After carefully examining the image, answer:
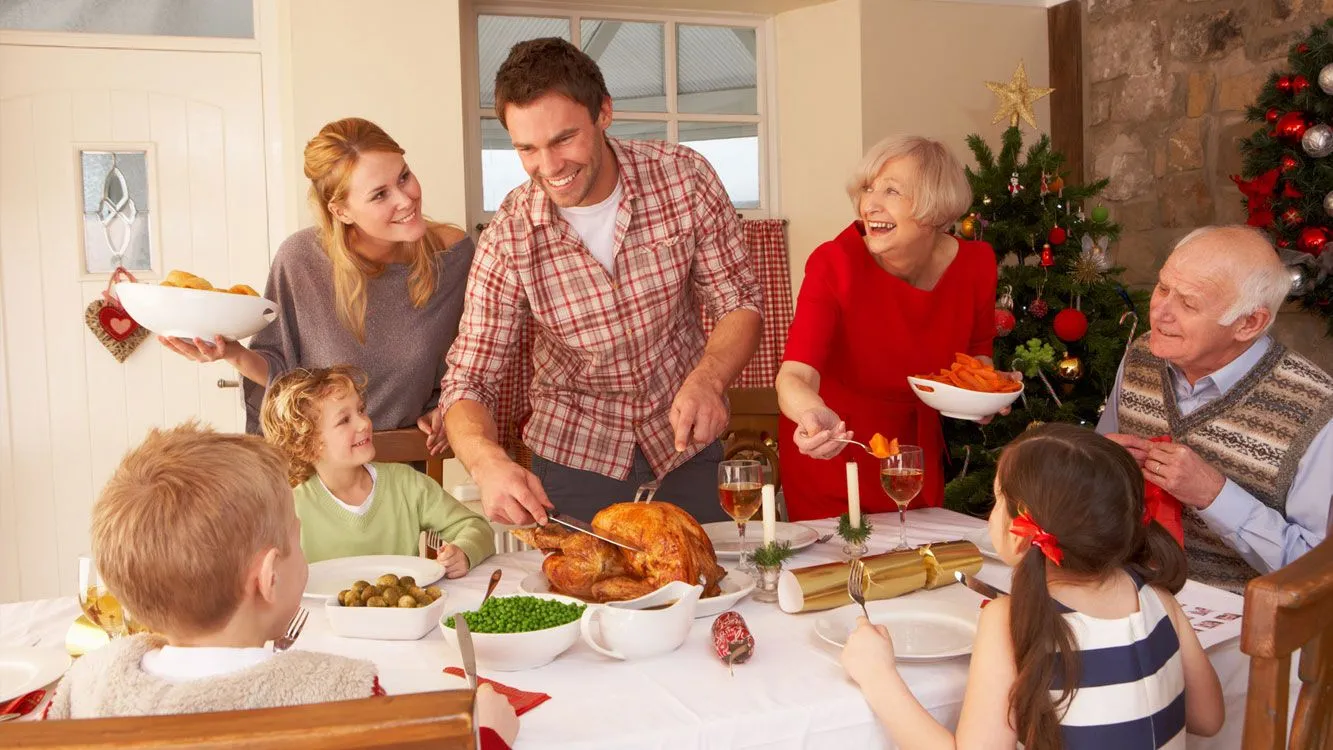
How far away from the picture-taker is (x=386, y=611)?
161 cm

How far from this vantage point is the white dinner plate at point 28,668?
1.45 metres

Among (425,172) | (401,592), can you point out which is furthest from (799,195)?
(401,592)

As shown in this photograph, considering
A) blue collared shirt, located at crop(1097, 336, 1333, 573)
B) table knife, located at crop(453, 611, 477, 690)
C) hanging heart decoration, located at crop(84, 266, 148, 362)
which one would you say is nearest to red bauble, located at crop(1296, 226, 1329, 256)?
blue collared shirt, located at crop(1097, 336, 1333, 573)

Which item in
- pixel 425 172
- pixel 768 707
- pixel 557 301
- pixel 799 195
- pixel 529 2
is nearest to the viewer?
pixel 768 707

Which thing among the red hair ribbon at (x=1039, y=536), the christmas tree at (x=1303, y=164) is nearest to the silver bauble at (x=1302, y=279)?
the christmas tree at (x=1303, y=164)

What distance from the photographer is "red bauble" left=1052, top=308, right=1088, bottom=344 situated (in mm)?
3885

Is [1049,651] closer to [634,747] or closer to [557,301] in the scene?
[634,747]

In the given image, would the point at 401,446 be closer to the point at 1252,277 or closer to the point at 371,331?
the point at 371,331

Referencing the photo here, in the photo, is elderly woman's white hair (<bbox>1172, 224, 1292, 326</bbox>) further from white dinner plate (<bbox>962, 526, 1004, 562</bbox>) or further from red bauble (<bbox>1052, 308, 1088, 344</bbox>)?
red bauble (<bbox>1052, 308, 1088, 344</bbox>)

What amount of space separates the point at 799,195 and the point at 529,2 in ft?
4.71

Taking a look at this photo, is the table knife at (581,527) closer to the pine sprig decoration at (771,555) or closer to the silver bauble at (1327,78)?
the pine sprig decoration at (771,555)

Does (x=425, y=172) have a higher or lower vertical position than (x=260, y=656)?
higher

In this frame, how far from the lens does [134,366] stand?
422 cm

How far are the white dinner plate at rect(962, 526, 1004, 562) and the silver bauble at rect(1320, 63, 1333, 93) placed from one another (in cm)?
205
